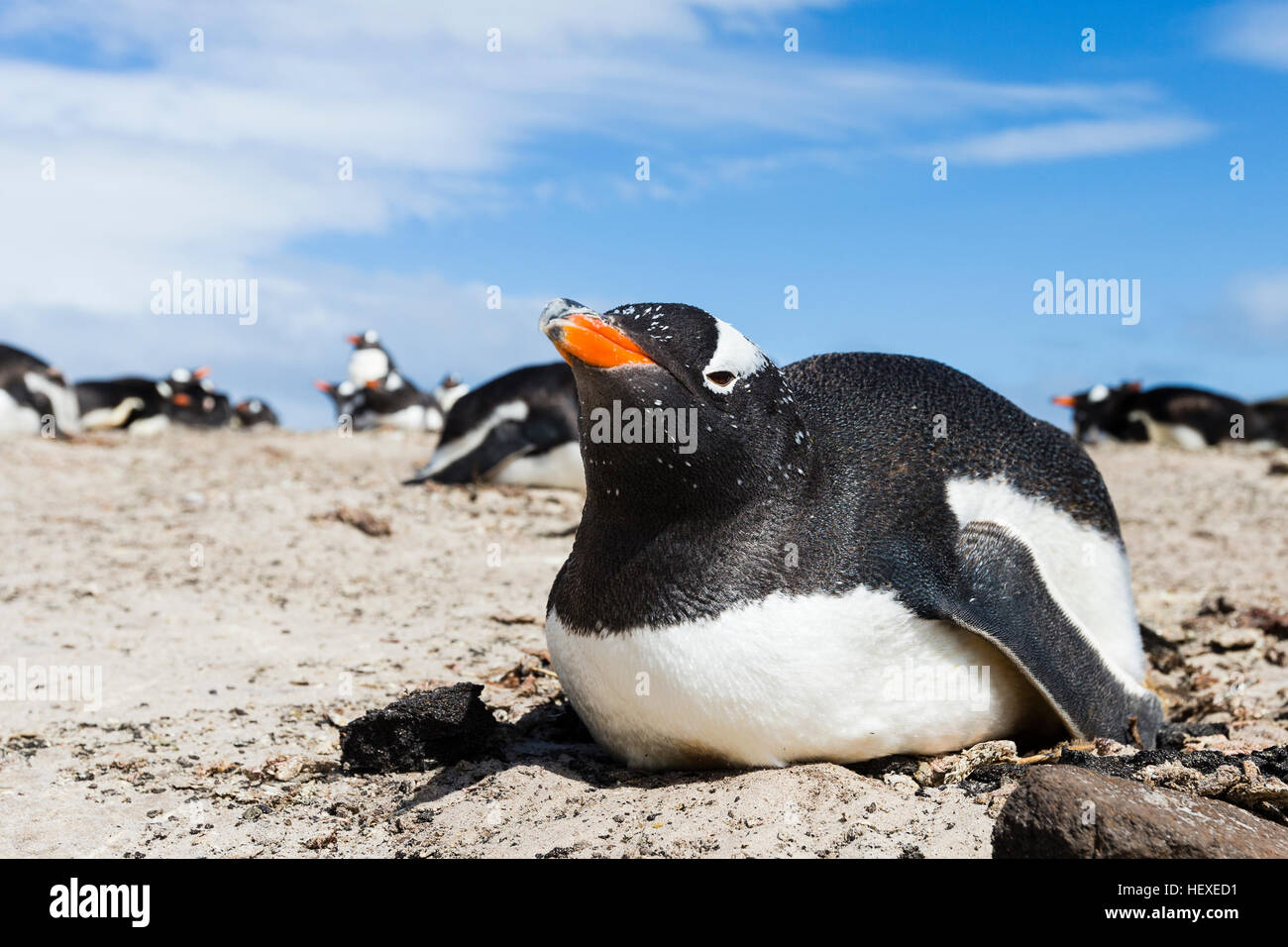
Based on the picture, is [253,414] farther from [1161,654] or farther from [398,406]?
[1161,654]

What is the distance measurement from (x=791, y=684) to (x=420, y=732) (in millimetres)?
1441

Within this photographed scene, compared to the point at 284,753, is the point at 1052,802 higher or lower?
higher

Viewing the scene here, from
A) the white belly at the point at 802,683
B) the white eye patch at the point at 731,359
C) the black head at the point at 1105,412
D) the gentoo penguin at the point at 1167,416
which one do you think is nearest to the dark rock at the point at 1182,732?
the white belly at the point at 802,683

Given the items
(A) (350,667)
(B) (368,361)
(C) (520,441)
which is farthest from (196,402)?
(A) (350,667)

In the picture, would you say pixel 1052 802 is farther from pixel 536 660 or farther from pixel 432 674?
pixel 432 674

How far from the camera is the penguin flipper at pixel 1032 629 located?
3.85m

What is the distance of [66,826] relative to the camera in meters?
4.03

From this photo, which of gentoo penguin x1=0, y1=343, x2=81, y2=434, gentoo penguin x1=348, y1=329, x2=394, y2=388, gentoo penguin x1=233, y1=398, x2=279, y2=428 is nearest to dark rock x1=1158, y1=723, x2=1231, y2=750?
gentoo penguin x1=0, y1=343, x2=81, y2=434

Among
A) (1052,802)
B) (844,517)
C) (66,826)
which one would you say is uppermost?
(844,517)
